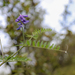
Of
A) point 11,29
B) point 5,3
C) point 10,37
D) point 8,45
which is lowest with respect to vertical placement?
point 8,45

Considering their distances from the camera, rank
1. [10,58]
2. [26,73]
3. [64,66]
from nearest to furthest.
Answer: [10,58] < [26,73] < [64,66]

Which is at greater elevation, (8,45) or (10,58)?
(10,58)

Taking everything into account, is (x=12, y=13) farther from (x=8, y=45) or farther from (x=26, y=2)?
(x=8, y=45)

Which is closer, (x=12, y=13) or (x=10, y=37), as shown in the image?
(x=10, y=37)

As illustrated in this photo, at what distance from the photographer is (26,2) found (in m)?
1.57

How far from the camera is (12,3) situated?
138 centimetres

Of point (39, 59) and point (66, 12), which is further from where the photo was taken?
point (66, 12)

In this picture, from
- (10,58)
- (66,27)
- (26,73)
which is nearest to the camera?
(10,58)

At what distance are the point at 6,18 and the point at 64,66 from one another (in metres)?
2.54

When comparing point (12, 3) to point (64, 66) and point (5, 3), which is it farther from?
point (64, 66)

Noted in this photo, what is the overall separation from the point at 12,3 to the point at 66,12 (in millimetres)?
984

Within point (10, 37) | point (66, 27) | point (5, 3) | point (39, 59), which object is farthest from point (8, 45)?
point (66, 27)

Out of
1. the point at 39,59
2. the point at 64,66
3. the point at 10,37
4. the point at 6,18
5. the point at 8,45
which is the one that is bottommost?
the point at 64,66

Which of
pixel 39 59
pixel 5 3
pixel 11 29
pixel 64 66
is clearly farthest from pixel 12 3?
pixel 64 66
